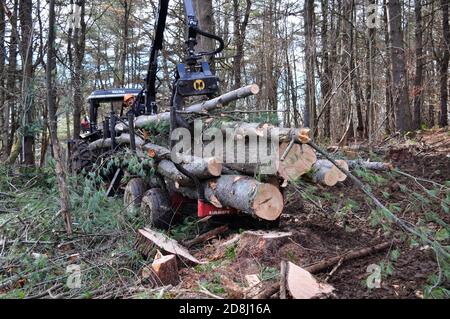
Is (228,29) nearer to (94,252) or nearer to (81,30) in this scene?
(81,30)

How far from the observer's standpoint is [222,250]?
4.94 metres

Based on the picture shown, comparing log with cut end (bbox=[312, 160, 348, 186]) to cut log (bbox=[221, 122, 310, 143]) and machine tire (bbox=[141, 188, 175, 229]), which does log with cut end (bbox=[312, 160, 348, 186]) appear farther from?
machine tire (bbox=[141, 188, 175, 229])

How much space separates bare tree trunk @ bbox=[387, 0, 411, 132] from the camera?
12117 mm

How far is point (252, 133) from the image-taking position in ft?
16.7

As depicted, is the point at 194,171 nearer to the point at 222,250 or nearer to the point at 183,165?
the point at 183,165

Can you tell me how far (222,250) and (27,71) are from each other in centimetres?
568

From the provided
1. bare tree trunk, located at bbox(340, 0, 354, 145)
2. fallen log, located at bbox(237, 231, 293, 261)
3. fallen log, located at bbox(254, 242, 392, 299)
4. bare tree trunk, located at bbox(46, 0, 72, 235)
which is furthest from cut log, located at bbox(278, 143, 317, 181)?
bare tree trunk, located at bbox(340, 0, 354, 145)

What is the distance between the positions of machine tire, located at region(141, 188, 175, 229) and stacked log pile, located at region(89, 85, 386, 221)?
0.57 m

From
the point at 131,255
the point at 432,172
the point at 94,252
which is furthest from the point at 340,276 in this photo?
the point at 432,172

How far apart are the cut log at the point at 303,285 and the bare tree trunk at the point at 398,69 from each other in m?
9.57

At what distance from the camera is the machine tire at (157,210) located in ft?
20.5

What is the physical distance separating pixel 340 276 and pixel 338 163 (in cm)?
130

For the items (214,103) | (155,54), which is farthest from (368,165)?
(155,54)

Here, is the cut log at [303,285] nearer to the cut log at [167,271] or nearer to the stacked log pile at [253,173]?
the stacked log pile at [253,173]
